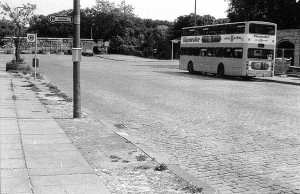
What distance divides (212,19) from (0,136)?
78.6 m

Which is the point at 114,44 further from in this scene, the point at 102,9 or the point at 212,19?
the point at 212,19

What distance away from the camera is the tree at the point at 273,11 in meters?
50.7

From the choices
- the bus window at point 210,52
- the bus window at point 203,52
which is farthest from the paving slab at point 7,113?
the bus window at point 203,52

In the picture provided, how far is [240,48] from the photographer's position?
28344 millimetres

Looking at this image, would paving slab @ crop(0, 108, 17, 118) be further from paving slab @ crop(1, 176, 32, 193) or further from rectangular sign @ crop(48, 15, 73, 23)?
paving slab @ crop(1, 176, 32, 193)

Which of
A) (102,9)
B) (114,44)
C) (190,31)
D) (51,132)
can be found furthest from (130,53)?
(51,132)

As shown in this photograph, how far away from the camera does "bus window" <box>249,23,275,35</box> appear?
28.0 meters

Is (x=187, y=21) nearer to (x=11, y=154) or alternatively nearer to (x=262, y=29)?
(x=262, y=29)

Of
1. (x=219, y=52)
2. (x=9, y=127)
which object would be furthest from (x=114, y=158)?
(x=219, y=52)

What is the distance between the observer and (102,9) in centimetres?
9719

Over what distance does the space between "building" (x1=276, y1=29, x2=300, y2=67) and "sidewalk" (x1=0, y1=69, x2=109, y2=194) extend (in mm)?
29399

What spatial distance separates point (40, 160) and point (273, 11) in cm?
4929

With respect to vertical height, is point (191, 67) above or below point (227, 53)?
below

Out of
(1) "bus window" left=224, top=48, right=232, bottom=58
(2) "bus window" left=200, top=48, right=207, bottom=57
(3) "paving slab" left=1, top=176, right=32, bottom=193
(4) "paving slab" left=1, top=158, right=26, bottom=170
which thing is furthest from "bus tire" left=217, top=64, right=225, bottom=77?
(3) "paving slab" left=1, top=176, right=32, bottom=193
